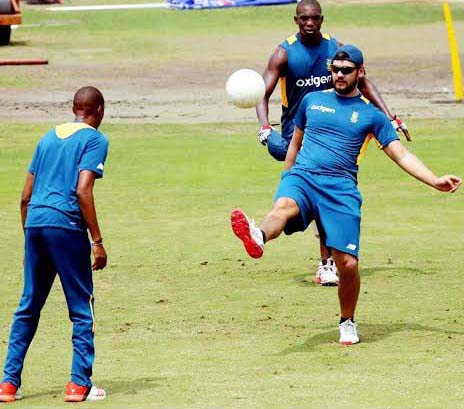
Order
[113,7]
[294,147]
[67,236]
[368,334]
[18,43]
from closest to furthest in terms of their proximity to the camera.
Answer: [67,236] → [368,334] → [294,147] → [18,43] → [113,7]

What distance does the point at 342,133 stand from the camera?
10695 millimetres

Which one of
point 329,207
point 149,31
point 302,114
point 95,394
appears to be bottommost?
point 149,31

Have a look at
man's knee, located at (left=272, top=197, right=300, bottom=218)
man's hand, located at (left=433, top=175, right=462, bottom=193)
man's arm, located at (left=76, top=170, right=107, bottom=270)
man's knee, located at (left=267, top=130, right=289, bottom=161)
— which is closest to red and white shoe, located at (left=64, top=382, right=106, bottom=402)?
man's arm, located at (left=76, top=170, right=107, bottom=270)

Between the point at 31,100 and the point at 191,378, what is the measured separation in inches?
727

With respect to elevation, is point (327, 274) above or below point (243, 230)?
below

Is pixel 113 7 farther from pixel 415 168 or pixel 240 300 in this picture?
pixel 415 168

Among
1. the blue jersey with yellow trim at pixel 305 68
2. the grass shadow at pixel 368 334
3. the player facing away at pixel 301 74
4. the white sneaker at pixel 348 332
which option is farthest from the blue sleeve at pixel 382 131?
the blue jersey with yellow trim at pixel 305 68

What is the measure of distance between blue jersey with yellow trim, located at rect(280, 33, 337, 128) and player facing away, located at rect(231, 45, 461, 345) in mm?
2337

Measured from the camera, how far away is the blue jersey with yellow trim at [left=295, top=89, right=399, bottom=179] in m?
10.7

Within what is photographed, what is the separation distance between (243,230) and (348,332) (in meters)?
1.37

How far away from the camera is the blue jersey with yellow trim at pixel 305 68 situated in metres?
13.2

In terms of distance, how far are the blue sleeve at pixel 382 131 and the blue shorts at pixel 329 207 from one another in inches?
16.2

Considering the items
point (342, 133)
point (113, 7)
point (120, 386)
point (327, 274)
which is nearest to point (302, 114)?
point (342, 133)

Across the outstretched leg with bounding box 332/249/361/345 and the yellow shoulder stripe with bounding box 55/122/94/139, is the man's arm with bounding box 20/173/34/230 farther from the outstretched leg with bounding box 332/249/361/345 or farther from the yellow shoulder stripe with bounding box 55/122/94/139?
the outstretched leg with bounding box 332/249/361/345
